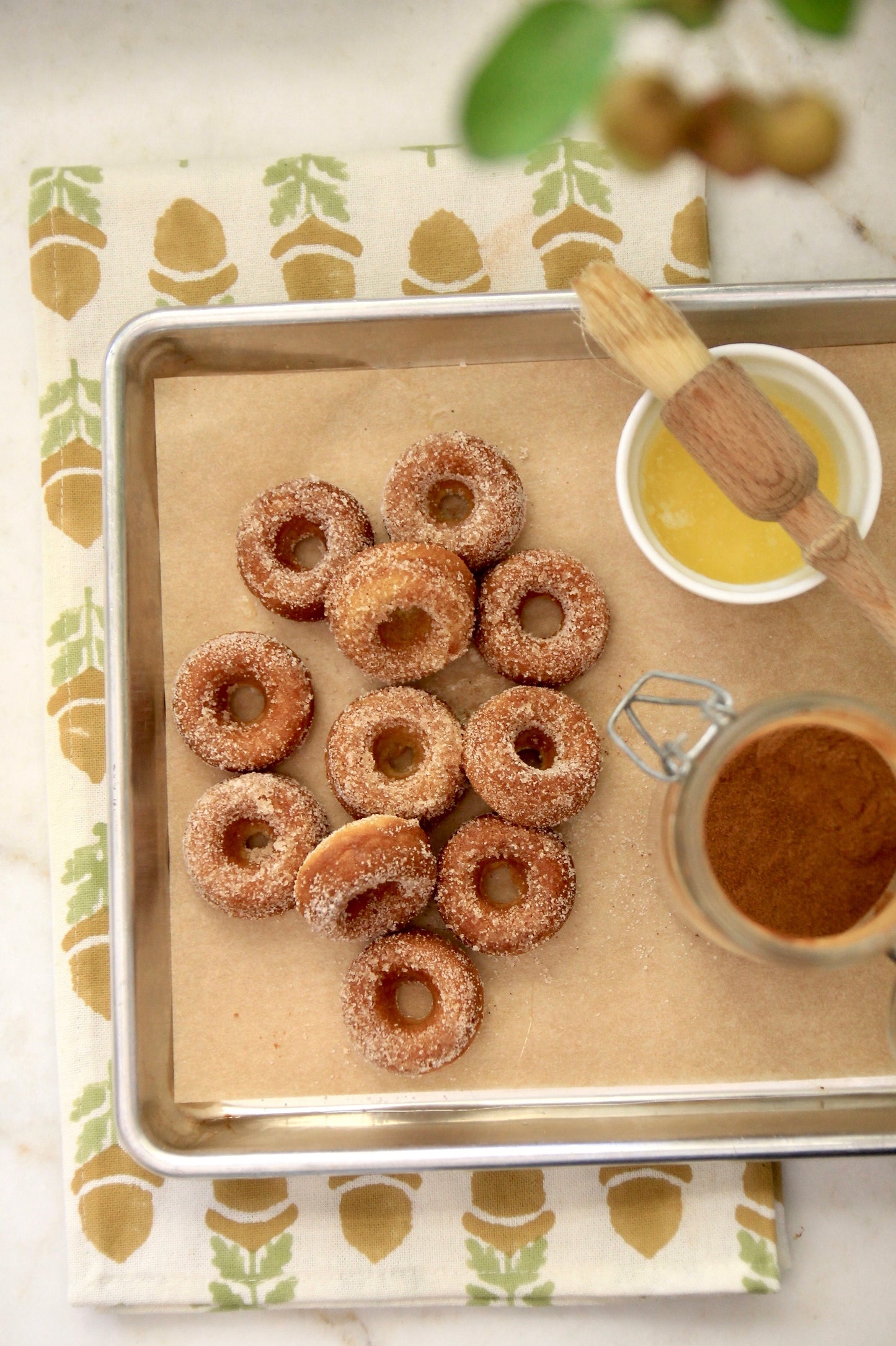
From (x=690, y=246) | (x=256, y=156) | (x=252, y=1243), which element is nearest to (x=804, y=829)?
(x=690, y=246)

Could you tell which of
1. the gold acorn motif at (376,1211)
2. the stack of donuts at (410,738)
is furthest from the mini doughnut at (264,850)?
Result: the gold acorn motif at (376,1211)

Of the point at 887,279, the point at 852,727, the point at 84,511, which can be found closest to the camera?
the point at 852,727

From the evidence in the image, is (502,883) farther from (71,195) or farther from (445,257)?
(71,195)

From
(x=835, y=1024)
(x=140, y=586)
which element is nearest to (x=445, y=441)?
(x=140, y=586)

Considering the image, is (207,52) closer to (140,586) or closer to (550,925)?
(140,586)

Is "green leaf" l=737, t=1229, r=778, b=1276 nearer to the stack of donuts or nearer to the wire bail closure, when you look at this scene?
the stack of donuts

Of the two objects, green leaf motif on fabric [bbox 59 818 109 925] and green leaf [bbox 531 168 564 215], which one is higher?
green leaf [bbox 531 168 564 215]

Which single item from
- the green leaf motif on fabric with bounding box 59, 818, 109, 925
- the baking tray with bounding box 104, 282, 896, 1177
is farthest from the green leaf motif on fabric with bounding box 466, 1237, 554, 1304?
the green leaf motif on fabric with bounding box 59, 818, 109, 925
